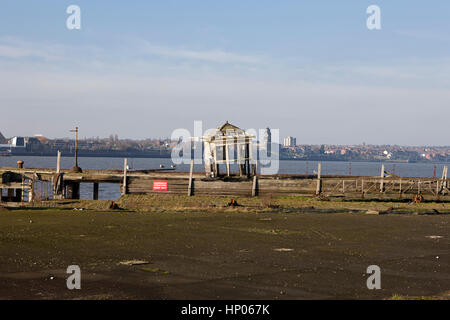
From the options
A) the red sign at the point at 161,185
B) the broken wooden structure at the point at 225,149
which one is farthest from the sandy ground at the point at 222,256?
the broken wooden structure at the point at 225,149

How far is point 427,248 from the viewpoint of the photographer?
21.0 meters

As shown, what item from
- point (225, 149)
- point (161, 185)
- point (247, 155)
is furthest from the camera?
point (225, 149)

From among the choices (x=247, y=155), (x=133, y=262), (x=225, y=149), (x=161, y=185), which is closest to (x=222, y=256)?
(x=133, y=262)

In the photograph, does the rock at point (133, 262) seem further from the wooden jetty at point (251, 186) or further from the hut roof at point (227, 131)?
the hut roof at point (227, 131)

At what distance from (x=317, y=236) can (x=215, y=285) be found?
1072 cm

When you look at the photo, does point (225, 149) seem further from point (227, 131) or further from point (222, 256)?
point (222, 256)

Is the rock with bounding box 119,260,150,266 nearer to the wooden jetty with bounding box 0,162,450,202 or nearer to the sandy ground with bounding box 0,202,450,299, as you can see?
the sandy ground with bounding box 0,202,450,299

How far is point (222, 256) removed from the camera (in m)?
18.6


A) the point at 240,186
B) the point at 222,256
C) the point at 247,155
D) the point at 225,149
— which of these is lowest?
the point at 222,256

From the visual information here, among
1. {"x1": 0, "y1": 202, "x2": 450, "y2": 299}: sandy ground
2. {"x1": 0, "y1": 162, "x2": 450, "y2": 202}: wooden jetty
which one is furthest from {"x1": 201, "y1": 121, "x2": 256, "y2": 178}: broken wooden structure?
{"x1": 0, "y1": 202, "x2": 450, "y2": 299}: sandy ground

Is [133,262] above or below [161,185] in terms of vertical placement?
below

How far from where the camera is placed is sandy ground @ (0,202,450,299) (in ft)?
44.6

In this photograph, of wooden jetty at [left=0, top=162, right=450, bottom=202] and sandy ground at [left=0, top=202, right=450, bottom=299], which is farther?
wooden jetty at [left=0, top=162, right=450, bottom=202]
